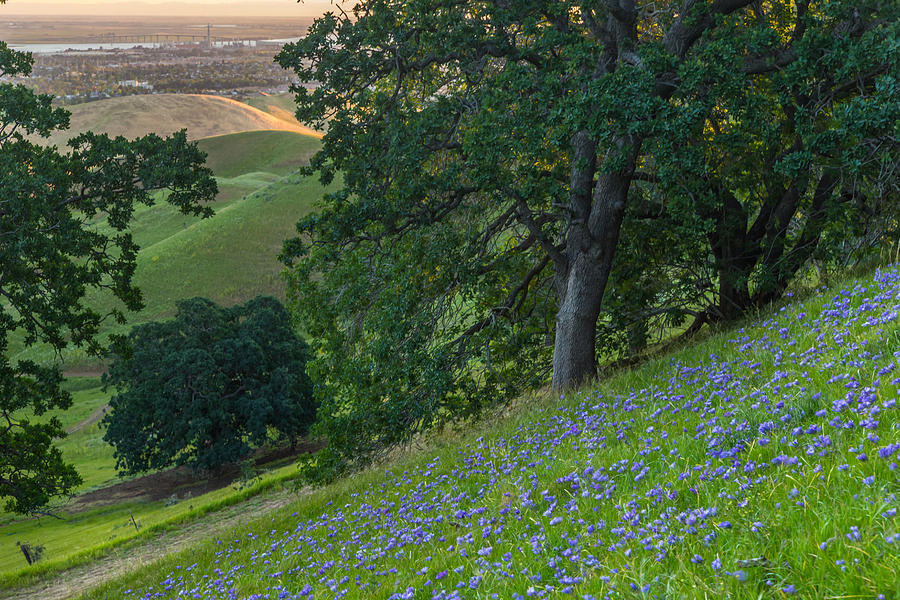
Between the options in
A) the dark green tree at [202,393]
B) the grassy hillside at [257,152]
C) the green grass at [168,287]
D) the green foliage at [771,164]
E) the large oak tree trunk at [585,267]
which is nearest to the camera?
the green foliage at [771,164]

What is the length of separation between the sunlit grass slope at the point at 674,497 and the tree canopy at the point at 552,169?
11.1ft

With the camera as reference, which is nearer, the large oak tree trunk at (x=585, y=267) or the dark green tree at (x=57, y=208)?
the large oak tree trunk at (x=585, y=267)

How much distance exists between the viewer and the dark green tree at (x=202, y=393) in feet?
138

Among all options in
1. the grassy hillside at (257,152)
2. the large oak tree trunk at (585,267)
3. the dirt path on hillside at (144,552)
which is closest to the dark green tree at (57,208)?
the dirt path on hillside at (144,552)

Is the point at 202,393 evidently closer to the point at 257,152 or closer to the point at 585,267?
the point at 585,267

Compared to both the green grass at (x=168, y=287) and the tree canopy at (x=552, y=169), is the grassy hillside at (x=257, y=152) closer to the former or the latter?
the green grass at (x=168, y=287)

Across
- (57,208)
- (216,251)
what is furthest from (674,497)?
(216,251)

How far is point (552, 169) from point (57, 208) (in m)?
10.1

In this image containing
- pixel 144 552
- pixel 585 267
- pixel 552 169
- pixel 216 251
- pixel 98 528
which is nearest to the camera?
pixel 585 267

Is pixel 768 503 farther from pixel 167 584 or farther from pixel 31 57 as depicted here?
pixel 31 57

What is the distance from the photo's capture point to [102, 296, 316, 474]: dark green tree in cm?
4194

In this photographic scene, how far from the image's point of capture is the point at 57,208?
45.5 feet

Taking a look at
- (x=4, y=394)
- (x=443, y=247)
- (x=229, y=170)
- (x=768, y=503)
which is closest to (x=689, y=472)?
(x=768, y=503)

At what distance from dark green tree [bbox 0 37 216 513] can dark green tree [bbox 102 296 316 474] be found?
86.8 ft
